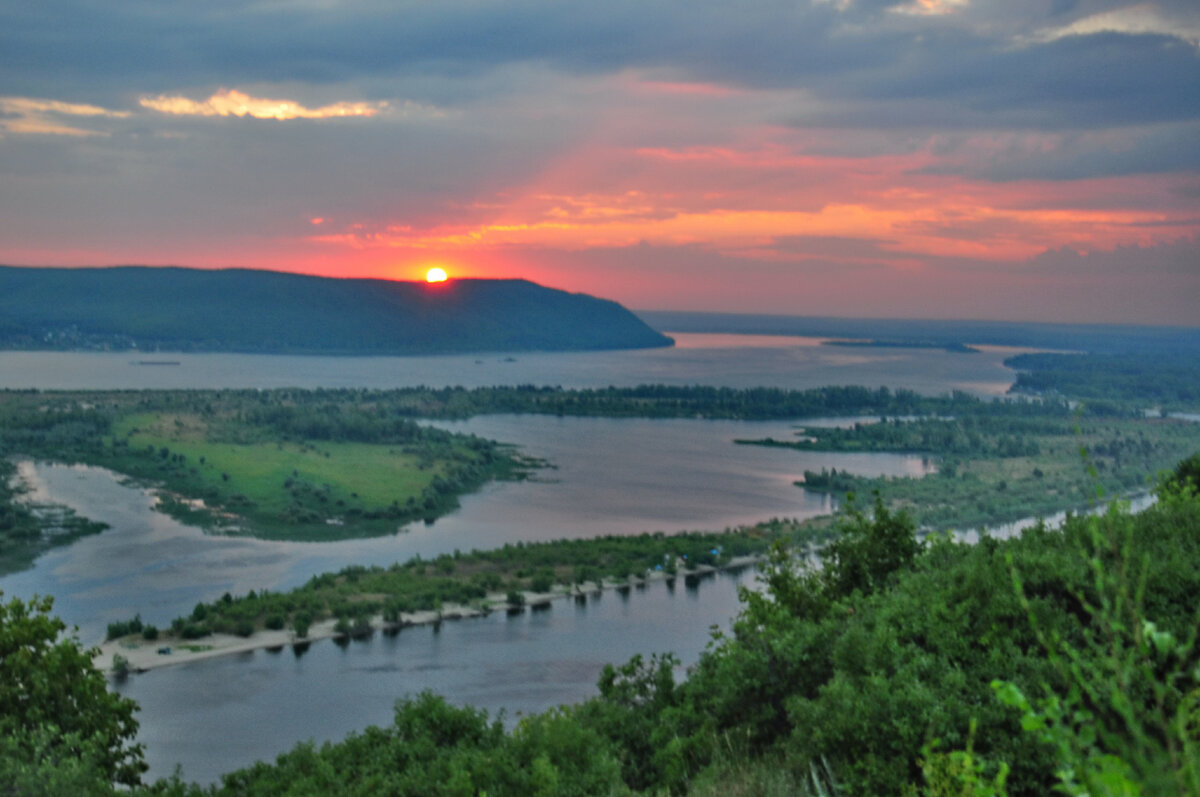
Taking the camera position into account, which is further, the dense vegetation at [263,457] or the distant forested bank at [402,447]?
the distant forested bank at [402,447]

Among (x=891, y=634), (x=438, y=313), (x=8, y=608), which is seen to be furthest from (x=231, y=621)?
(x=438, y=313)

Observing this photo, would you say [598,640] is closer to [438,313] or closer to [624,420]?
[624,420]

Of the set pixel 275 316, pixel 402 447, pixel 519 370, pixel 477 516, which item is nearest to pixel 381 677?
pixel 477 516

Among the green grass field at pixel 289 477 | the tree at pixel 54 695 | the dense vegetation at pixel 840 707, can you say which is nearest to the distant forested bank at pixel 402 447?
the green grass field at pixel 289 477

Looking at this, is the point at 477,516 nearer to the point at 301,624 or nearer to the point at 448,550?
the point at 448,550

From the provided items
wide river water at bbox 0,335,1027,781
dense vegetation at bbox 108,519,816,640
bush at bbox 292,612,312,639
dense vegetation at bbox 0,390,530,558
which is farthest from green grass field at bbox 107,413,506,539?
bush at bbox 292,612,312,639

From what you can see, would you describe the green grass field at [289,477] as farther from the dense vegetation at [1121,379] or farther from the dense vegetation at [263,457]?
the dense vegetation at [1121,379]
